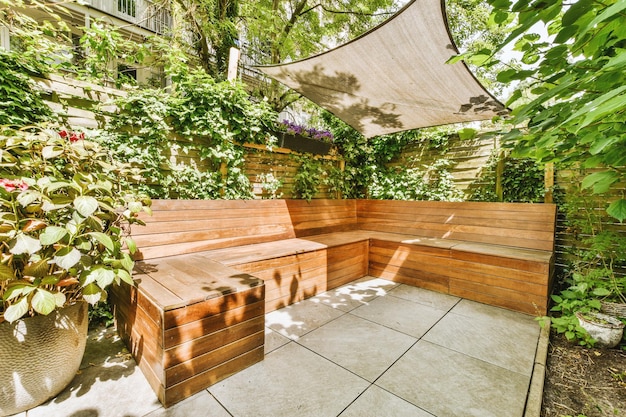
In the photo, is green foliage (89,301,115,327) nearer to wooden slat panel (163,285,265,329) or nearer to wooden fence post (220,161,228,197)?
wooden slat panel (163,285,265,329)

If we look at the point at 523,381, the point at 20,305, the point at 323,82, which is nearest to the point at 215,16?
the point at 323,82

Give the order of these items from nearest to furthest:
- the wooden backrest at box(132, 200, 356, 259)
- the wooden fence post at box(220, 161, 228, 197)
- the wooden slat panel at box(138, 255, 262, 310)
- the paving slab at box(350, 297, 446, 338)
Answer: the wooden slat panel at box(138, 255, 262, 310)
the paving slab at box(350, 297, 446, 338)
the wooden backrest at box(132, 200, 356, 259)
the wooden fence post at box(220, 161, 228, 197)

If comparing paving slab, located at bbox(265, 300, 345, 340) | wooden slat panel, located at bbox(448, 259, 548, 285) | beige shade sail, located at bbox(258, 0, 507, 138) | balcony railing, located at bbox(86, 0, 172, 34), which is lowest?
paving slab, located at bbox(265, 300, 345, 340)

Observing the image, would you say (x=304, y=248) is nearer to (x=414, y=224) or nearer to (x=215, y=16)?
(x=414, y=224)

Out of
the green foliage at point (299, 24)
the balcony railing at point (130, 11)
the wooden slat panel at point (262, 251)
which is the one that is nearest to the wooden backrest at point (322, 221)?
the wooden slat panel at point (262, 251)

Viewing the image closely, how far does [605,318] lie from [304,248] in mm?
2858

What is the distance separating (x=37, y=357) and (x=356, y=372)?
193 centimetres

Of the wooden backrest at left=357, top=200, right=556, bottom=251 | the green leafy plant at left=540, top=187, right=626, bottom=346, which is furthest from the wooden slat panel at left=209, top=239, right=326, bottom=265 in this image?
the green leafy plant at left=540, top=187, right=626, bottom=346

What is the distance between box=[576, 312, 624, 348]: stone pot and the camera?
89.8 inches

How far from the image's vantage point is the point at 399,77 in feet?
10.5

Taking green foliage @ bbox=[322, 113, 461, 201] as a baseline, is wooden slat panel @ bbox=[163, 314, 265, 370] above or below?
below

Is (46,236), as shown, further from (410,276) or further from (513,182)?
(513,182)

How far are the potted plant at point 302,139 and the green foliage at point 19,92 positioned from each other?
2.50m

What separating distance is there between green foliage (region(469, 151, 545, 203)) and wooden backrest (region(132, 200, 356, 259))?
98.2 inches
